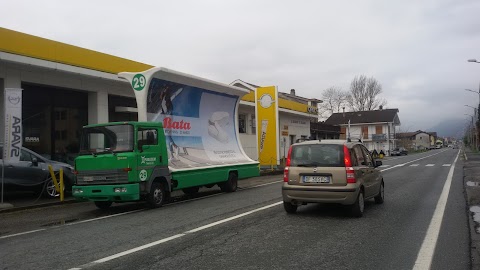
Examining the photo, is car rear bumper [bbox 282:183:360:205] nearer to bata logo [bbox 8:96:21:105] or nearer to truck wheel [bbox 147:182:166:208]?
truck wheel [bbox 147:182:166:208]

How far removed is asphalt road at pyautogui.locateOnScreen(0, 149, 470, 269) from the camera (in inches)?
225

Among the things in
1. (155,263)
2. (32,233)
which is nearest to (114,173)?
(32,233)

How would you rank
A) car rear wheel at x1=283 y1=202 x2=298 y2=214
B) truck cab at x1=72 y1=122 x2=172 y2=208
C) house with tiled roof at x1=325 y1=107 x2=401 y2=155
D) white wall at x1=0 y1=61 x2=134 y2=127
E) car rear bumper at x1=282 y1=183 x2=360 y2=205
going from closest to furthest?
car rear bumper at x1=282 y1=183 x2=360 y2=205
car rear wheel at x1=283 y1=202 x2=298 y2=214
truck cab at x1=72 y1=122 x2=172 y2=208
white wall at x1=0 y1=61 x2=134 y2=127
house with tiled roof at x1=325 y1=107 x2=401 y2=155

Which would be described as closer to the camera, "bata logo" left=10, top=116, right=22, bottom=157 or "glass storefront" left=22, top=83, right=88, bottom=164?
"bata logo" left=10, top=116, right=22, bottom=157

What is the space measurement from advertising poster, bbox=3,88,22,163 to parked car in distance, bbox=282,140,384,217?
7867 mm

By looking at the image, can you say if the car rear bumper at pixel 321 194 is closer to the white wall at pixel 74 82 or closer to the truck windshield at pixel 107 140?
the truck windshield at pixel 107 140

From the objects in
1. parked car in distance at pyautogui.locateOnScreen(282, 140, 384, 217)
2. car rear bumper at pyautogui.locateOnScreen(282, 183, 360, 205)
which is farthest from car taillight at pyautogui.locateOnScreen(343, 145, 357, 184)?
car rear bumper at pyautogui.locateOnScreen(282, 183, 360, 205)

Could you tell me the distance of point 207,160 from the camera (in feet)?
47.4

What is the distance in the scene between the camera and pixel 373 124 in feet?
287

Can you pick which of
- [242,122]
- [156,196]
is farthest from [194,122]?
[242,122]

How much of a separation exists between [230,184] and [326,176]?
6.75m

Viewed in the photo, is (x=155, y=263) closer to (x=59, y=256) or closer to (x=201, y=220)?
(x=59, y=256)

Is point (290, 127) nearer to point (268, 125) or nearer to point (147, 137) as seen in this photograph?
point (268, 125)

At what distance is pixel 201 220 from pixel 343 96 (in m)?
81.5
